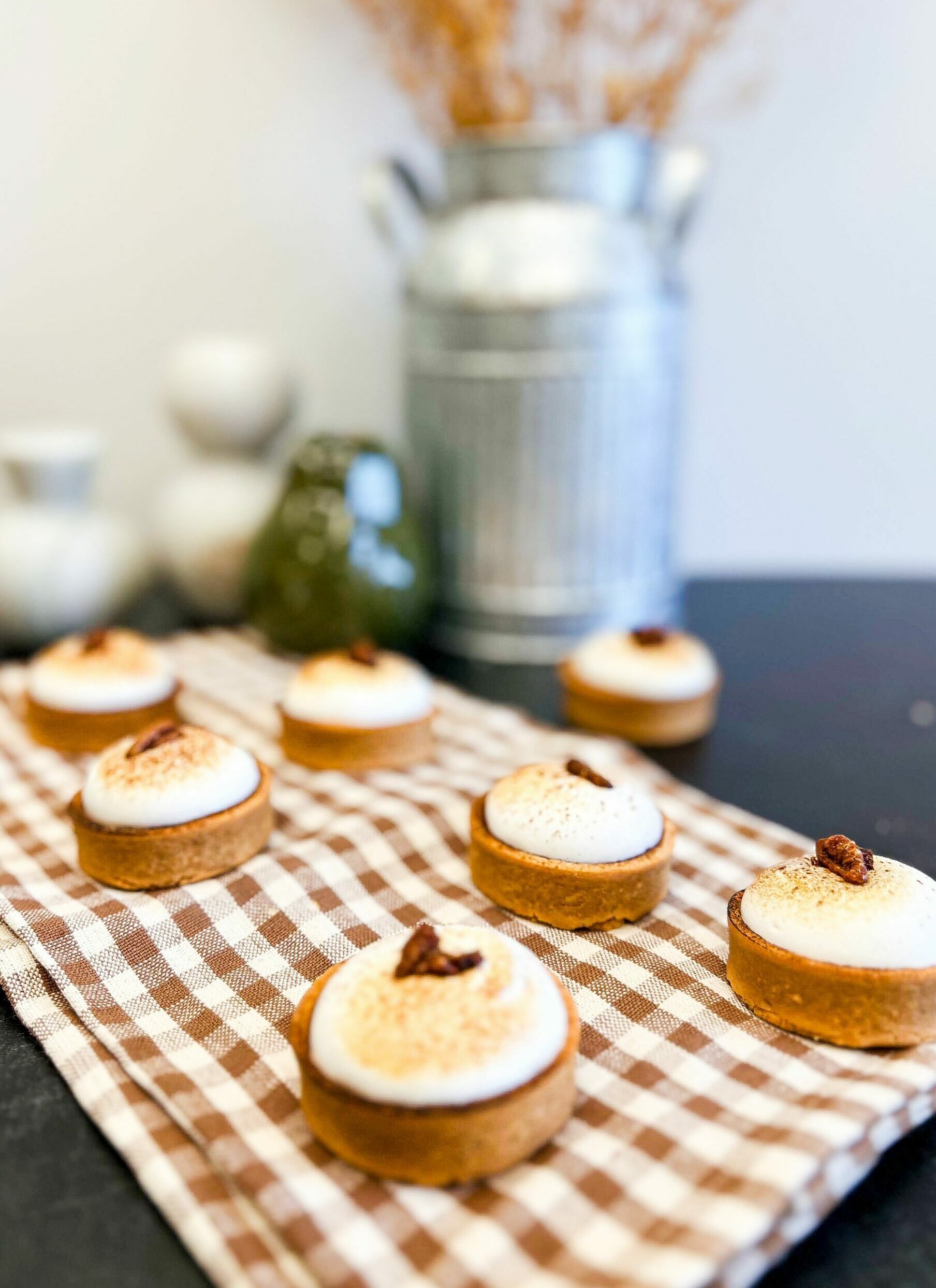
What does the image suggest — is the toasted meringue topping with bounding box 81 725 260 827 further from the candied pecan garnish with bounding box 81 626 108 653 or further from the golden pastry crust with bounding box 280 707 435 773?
the candied pecan garnish with bounding box 81 626 108 653

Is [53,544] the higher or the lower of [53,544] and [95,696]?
the higher

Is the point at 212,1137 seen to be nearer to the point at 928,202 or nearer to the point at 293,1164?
the point at 293,1164

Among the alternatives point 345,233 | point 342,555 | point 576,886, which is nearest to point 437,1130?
point 576,886

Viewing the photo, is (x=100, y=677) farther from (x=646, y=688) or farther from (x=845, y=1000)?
(x=845, y=1000)

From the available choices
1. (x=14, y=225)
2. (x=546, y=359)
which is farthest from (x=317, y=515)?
(x=14, y=225)

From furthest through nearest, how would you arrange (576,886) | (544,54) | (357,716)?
(544,54)
(357,716)
(576,886)
